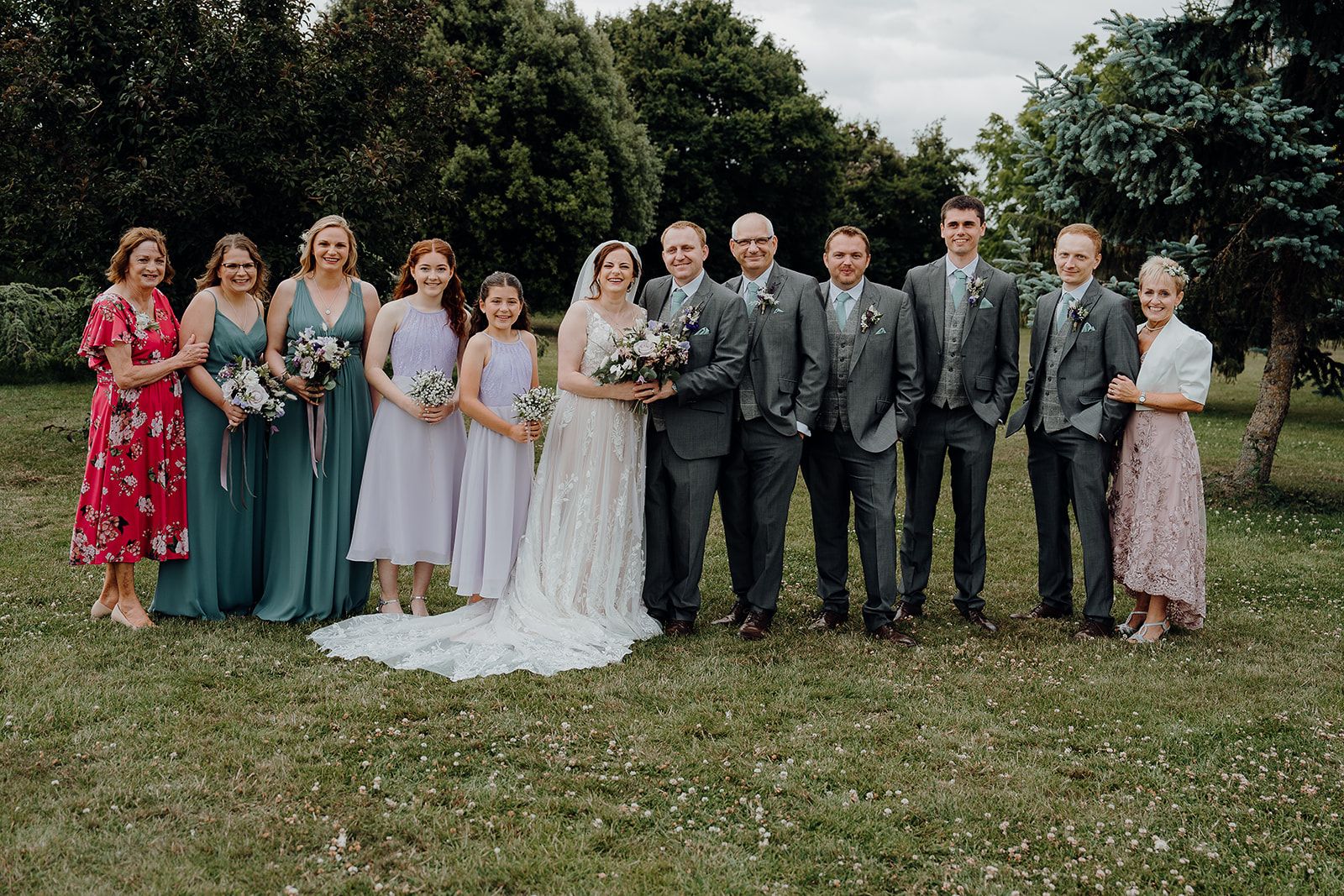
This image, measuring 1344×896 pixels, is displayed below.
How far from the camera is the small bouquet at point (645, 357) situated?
248 inches

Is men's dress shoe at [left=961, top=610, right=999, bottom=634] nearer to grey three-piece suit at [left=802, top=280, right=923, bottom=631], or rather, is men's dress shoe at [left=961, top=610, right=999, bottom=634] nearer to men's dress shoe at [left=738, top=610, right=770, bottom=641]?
grey three-piece suit at [left=802, top=280, right=923, bottom=631]

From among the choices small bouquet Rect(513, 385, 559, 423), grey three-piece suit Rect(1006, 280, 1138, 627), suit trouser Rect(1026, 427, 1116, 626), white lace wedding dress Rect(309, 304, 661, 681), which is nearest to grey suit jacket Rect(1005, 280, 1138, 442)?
grey three-piece suit Rect(1006, 280, 1138, 627)

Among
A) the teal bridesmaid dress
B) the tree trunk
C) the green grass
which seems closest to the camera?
the green grass

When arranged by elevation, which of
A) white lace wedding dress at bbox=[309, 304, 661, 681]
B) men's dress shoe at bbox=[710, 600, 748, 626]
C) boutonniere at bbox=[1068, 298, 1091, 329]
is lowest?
men's dress shoe at bbox=[710, 600, 748, 626]

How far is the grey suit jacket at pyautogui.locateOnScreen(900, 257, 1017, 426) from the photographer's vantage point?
685 cm

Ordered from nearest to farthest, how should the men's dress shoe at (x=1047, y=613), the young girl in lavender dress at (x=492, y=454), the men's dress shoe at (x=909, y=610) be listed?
the young girl in lavender dress at (x=492, y=454), the men's dress shoe at (x=909, y=610), the men's dress shoe at (x=1047, y=613)

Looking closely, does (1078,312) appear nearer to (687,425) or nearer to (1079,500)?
(1079,500)

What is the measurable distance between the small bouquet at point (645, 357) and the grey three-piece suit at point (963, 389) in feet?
5.55

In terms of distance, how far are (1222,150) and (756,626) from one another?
7016 millimetres

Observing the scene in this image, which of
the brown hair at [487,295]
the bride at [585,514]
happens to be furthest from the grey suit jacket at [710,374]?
the brown hair at [487,295]

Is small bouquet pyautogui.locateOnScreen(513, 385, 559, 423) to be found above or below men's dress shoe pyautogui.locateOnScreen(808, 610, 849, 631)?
above

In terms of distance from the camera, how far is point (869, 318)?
21.9 feet

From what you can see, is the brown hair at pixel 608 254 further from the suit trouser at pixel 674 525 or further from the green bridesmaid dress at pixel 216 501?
the green bridesmaid dress at pixel 216 501

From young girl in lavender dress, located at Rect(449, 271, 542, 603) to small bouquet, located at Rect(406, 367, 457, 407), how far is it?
0.11 metres
